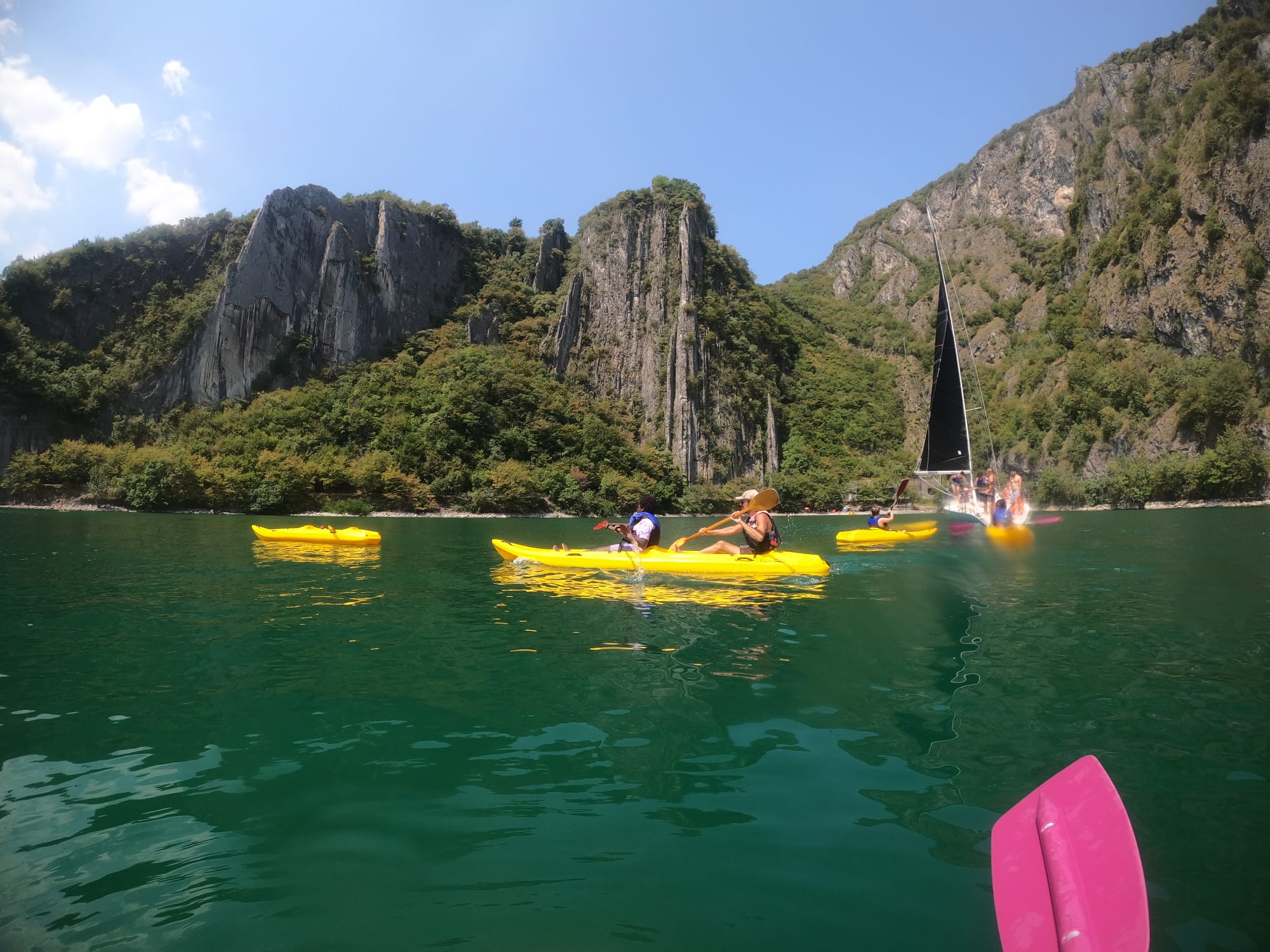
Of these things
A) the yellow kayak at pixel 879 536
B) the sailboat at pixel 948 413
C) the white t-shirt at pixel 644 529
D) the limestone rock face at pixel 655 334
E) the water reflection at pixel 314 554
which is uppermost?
the limestone rock face at pixel 655 334

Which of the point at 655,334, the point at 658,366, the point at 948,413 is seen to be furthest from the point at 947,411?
the point at 655,334

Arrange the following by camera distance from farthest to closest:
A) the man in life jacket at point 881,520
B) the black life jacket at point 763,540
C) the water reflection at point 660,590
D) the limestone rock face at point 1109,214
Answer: the limestone rock face at point 1109,214, the man in life jacket at point 881,520, the black life jacket at point 763,540, the water reflection at point 660,590

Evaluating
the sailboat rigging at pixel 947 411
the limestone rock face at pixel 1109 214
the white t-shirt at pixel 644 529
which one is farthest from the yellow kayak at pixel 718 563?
the limestone rock face at pixel 1109 214

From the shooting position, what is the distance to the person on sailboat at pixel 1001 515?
2055 centimetres

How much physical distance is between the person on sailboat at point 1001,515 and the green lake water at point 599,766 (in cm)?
1024

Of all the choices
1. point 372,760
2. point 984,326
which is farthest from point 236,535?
point 984,326

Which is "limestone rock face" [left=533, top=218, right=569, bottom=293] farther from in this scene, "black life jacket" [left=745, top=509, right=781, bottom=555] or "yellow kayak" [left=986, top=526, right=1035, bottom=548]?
"black life jacket" [left=745, top=509, right=781, bottom=555]

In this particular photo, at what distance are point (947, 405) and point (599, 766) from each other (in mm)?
20954

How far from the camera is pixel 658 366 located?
82812mm

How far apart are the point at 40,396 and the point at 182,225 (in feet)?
86.4

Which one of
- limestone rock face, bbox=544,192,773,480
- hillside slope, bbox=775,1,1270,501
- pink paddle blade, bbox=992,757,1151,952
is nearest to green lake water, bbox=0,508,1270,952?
pink paddle blade, bbox=992,757,1151,952

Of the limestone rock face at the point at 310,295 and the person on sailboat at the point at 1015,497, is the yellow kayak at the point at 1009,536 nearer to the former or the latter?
the person on sailboat at the point at 1015,497

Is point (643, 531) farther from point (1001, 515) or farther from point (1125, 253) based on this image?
point (1125, 253)

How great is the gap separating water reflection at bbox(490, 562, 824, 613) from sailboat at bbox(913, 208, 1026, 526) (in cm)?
1172
